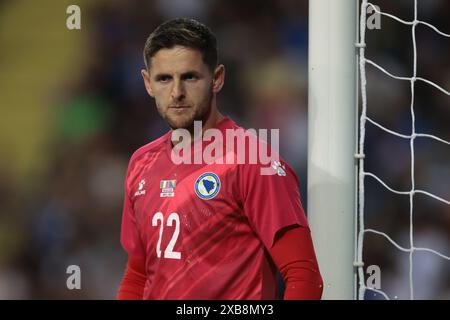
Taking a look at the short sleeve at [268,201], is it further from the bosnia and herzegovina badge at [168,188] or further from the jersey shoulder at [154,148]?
the jersey shoulder at [154,148]

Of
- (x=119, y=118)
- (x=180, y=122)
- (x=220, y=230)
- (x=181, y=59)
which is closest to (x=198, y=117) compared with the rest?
(x=180, y=122)

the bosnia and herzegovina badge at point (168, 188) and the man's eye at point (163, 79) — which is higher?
the man's eye at point (163, 79)

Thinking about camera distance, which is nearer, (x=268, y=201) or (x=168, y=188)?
(x=268, y=201)

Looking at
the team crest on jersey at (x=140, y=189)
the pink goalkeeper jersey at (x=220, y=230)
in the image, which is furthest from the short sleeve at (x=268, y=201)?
the team crest on jersey at (x=140, y=189)

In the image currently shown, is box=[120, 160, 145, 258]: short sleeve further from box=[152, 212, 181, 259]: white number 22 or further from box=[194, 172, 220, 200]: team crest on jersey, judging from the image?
box=[194, 172, 220, 200]: team crest on jersey

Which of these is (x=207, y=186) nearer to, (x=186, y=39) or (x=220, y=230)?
(x=220, y=230)

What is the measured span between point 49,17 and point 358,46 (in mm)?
2644

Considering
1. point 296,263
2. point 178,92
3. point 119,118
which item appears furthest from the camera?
point 119,118

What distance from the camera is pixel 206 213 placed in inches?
76.2

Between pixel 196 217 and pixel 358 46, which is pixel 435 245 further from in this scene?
pixel 196 217

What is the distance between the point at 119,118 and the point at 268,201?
98.9 inches

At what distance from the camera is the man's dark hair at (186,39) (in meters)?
2.04

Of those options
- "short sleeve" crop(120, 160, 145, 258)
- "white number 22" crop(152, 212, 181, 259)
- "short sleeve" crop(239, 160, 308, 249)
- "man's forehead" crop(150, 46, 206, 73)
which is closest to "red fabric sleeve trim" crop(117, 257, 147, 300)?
"short sleeve" crop(120, 160, 145, 258)

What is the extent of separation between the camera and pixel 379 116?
13.7ft
